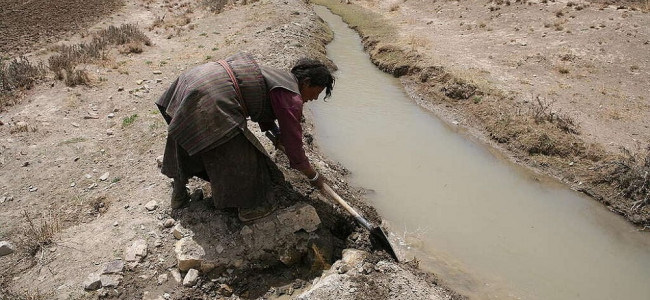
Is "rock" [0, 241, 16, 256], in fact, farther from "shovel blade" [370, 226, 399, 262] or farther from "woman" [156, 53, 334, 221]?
"shovel blade" [370, 226, 399, 262]

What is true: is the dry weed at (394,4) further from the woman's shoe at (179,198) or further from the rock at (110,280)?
the rock at (110,280)

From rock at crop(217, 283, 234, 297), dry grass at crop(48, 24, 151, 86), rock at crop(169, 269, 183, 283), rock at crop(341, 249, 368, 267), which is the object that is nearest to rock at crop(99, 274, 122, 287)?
rock at crop(169, 269, 183, 283)

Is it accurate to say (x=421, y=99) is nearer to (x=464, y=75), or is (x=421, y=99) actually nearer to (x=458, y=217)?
(x=464, y=75)

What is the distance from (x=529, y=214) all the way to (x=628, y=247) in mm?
1099

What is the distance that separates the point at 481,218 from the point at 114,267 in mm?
4130

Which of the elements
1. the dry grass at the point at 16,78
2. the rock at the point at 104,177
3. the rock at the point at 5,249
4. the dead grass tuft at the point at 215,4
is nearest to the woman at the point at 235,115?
the rock at the point at 5,249

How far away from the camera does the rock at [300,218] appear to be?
3553mm

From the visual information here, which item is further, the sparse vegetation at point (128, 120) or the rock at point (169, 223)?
the sparse vegetation at point (128, 120)

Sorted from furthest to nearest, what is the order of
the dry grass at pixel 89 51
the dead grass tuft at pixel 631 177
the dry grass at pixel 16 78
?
the dry grass at pixel 89 51 < the dry grass at pixel 16 78 < the dead grass tuft at pixel 631 177

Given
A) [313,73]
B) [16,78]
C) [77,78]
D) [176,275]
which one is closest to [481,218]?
[313,73]

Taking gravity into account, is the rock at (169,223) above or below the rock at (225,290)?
above

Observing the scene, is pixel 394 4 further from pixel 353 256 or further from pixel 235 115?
pixel 235 115

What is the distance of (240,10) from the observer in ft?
46.7

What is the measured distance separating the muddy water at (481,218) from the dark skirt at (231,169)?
2.01m
